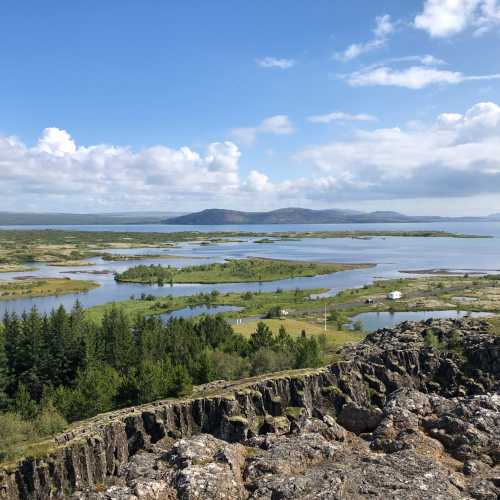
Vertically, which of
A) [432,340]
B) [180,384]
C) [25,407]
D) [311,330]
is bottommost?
[311,330]

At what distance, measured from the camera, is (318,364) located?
2343 inches

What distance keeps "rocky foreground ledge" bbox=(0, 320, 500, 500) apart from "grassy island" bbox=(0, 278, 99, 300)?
120855 mm

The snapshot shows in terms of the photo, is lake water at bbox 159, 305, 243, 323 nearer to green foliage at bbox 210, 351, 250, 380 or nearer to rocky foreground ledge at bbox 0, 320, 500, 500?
green foliage at bbox 210, 351, 250, 380

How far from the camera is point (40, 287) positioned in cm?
16312

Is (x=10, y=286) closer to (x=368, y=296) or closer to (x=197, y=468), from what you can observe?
(x=368, y=296)

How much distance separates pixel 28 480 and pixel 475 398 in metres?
33.0

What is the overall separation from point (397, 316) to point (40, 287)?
11758 centimetres

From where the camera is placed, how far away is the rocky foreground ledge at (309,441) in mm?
24688

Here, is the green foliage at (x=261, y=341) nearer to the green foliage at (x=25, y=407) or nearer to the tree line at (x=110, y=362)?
the tree line at (x=110, y=362)

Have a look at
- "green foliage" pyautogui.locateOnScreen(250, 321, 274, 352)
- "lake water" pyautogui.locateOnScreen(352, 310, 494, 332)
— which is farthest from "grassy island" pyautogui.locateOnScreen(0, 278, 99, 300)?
"green foliage" pyautogui.locateOnScreen(250, 321, 274, 352)

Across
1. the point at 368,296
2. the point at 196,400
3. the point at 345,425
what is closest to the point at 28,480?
the point at 196,400

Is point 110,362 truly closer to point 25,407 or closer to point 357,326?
point 25,407

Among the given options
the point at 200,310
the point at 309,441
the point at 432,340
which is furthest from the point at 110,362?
the point at 200,310

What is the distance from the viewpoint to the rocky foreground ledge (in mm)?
24688
